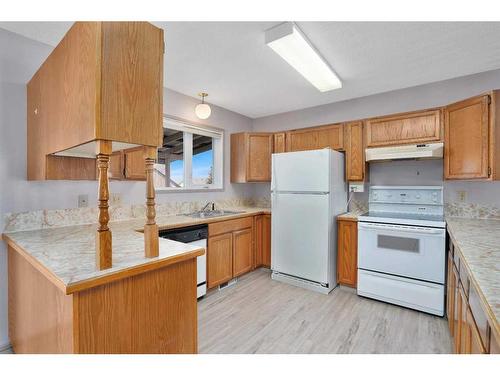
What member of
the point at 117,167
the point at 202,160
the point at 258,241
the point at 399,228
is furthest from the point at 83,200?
the point at 399,228

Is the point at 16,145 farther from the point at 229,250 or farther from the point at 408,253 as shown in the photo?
the point at 408,253

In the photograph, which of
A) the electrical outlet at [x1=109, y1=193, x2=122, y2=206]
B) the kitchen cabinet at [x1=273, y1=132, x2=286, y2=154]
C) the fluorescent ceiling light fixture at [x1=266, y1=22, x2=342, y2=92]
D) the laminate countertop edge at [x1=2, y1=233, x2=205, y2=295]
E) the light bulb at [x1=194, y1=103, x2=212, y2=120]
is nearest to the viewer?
the laminate countertop edge at [x1=2, y1=233, x2=205, y2=295]

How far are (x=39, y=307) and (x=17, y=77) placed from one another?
170 cm

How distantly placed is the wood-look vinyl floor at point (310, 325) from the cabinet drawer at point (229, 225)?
26.9 inches

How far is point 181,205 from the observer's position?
3176 millimetres

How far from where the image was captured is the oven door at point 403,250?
2.31 meters

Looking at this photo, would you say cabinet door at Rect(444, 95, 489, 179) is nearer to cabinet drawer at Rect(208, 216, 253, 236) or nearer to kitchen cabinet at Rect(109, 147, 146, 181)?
cabinet drawer at Rect(208, 216, 253, 236)

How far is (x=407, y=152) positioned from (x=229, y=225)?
2093mm

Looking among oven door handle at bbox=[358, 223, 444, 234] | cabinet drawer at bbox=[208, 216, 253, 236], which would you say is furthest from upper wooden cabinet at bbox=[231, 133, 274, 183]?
oven door handle at bbox=[358, 223, 444, 234]

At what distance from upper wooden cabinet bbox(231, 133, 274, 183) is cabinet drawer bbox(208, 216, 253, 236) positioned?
2.35 feet

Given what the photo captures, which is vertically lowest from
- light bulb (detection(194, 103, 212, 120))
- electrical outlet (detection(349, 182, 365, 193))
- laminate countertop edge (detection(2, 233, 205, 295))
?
laminate countertop edge (detection(2, 233, 205, 295))

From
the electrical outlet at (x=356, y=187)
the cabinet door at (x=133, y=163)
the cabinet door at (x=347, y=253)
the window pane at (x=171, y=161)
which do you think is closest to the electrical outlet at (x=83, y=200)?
the cabinet door at (x=133, y=163)

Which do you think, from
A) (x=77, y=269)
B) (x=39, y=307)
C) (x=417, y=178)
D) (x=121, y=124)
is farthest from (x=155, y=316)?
(x=417, y=178)

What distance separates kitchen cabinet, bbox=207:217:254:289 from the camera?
2.80 metres
